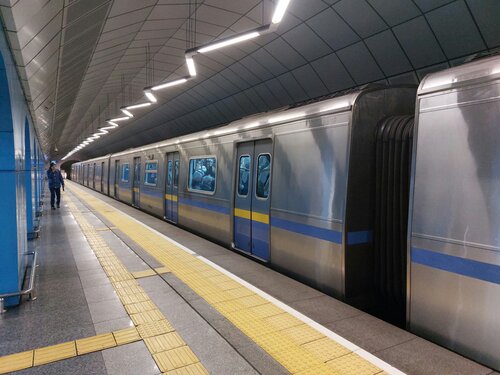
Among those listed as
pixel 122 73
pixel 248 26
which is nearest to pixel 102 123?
pixel 122 73

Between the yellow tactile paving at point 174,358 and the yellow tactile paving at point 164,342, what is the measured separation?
0.20 feet

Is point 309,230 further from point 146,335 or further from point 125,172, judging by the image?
point 125,172

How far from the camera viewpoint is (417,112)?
3377mm

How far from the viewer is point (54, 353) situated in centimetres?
301

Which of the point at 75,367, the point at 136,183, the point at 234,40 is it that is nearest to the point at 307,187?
the point at 234,40

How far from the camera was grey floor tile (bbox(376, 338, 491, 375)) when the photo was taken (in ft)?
9.12

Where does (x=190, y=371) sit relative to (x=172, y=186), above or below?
below

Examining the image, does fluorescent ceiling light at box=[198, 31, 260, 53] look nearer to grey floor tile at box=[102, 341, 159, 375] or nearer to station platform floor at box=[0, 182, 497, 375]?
station platform floor at box=[0, 182, 497, 375]

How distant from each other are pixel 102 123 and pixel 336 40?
78.1ft

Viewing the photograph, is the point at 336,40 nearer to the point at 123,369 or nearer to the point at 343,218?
the point at 343,218

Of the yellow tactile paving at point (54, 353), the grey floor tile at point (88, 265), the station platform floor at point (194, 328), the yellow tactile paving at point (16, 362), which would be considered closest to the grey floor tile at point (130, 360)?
the station platform floor at point (194, 328)

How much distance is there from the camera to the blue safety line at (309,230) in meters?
4.19

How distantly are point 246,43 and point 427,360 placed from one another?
1158cm

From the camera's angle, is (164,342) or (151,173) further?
(151,173)
